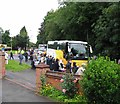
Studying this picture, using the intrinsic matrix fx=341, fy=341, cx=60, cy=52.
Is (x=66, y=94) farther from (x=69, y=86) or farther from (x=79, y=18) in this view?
(x=79, y=18)

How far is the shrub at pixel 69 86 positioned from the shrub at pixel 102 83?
2.33 meters

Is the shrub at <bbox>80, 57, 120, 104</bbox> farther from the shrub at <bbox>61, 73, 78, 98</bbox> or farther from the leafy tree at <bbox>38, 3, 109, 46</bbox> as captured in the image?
the leafy tree at <bbox>38, 3, 109, 46</bbox>

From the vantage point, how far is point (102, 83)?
427 inches

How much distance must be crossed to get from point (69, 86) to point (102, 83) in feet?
9.84

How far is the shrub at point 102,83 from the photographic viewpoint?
10.8m

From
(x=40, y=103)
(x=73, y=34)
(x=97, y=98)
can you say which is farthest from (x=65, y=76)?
(x=73, y=34)

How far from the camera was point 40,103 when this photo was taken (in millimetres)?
13352

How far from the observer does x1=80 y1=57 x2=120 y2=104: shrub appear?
1078 centimetres

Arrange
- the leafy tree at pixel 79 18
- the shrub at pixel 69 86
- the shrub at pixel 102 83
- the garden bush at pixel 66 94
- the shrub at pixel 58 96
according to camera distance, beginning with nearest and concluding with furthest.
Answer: the shrub at pixel 102 83, the shrub at pixel 58 96, the garden bush at pixel 66 94, the shrub at pixel 69 86, the leafy tree at pixel 79 18

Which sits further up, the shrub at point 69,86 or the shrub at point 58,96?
the shrub at point 69,86

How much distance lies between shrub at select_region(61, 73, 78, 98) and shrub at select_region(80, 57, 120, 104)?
2.33 metres

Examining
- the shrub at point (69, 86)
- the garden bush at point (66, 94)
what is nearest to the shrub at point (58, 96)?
the garden bush at point (66, 94)

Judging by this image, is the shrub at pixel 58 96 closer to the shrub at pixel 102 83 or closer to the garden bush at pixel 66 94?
the garden bush at pixel 66 94

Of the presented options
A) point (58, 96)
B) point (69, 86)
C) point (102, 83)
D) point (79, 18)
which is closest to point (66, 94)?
point (69, 86)
